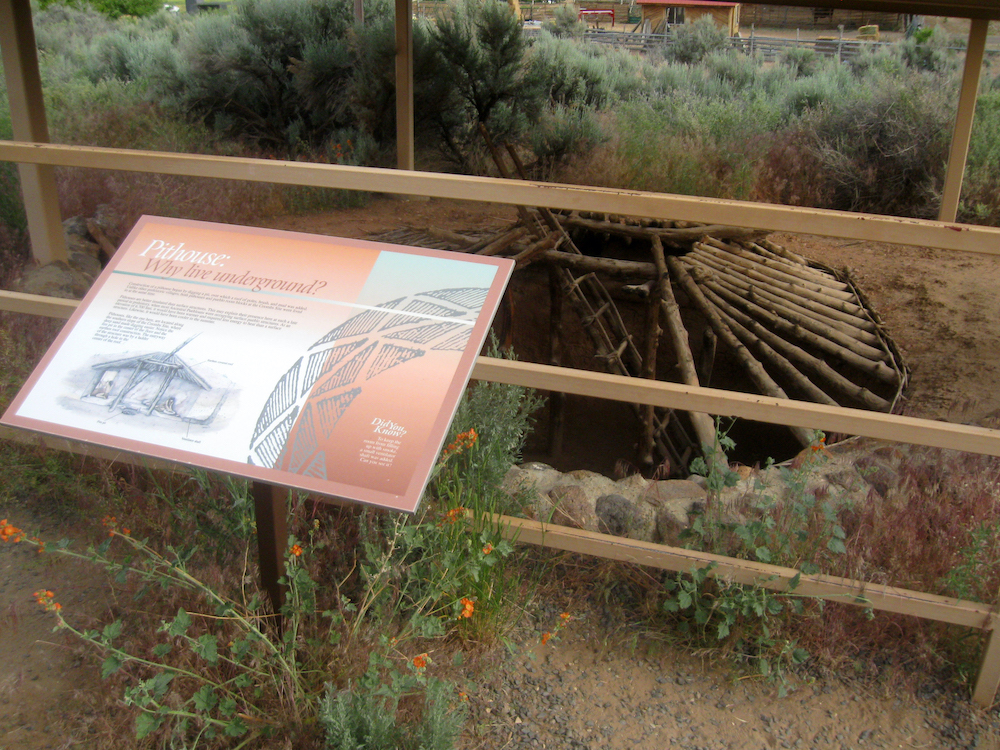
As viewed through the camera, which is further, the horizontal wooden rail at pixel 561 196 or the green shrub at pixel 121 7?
the green shrub at pixel 121 7

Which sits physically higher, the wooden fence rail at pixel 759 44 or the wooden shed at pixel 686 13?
the wooden shed at pixel 686 13

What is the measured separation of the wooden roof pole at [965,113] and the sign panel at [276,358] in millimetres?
4812

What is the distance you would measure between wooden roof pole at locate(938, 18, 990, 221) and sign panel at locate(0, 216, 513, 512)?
15.8 ft

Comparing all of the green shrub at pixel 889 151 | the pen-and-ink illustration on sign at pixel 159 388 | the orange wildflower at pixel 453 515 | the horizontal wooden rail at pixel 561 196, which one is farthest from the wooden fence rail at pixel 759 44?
the pen-and-ink illustration on sign at pixel 159 388

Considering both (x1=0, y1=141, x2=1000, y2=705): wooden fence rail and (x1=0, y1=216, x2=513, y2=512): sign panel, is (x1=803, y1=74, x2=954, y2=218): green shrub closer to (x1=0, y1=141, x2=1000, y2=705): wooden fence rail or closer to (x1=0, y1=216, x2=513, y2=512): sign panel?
(x1=0, y1=141, x2=1000, y2=705): wooden fence rail

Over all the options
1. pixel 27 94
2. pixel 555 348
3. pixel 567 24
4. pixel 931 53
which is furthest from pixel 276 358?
pixel 567 24

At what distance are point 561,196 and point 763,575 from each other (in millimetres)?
1327

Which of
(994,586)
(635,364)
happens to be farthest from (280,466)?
(635,364)

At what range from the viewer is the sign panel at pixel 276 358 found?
1751mm

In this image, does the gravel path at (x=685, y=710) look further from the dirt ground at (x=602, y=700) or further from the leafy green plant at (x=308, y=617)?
the leafy green plant at (x=308, y=617)

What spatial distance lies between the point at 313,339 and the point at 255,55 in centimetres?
1093

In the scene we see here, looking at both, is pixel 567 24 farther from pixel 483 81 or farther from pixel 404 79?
pixel 404 79

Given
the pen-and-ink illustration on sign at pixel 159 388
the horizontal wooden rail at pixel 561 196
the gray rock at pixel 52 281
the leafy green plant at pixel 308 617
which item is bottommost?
the leafy green plant at pixel 308 617

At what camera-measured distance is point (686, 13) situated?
66.3 feet
